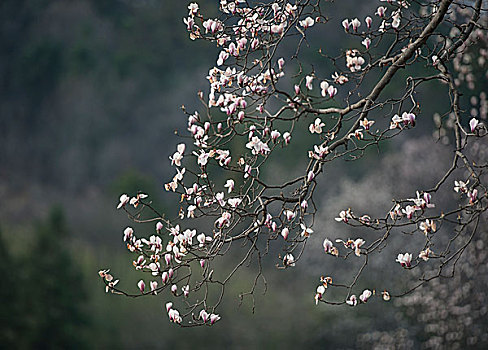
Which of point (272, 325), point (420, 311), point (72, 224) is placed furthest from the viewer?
point (72, 224)

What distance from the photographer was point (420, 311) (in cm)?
531

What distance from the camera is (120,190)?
25.8 ft

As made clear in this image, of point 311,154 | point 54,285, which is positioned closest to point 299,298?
point 54,285

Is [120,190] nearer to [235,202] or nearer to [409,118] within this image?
[235,202]

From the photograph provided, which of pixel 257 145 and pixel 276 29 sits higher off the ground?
pixel 276 29

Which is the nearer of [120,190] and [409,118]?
[409,118]

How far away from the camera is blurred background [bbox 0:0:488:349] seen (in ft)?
18.4

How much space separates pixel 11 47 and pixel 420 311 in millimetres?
7769

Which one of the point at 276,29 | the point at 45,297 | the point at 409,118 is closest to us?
the point at 409,118

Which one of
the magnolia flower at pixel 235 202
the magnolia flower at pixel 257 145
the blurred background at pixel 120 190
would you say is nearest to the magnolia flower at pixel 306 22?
the magnolia flower at pixel 257 145

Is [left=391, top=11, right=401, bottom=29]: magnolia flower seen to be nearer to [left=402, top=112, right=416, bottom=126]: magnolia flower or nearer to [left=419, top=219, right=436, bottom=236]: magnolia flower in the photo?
[left=402, top=112, right=416, bottom=126]: magnolia flower

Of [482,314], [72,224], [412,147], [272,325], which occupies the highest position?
[72,224]

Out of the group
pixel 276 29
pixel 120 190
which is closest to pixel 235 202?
pixel 276 29

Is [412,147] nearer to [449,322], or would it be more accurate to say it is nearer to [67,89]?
[449,322]
